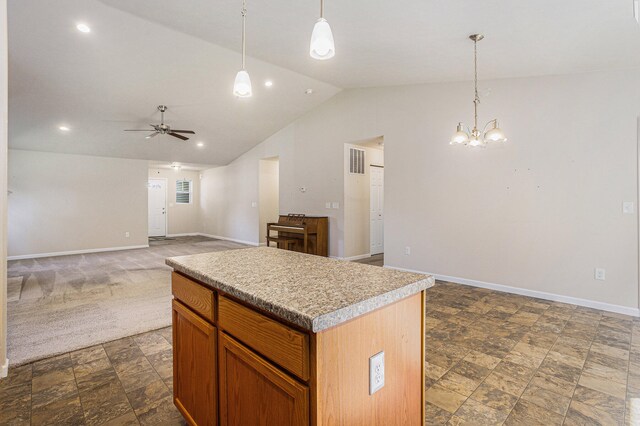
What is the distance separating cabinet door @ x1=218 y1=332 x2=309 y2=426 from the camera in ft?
3.00

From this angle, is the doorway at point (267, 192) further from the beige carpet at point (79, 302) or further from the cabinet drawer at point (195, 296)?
the cabinet drawer at point (195, 296)

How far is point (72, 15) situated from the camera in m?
3.41

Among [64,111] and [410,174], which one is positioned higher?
[64,111]

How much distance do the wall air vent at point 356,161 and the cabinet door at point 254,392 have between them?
5249mm

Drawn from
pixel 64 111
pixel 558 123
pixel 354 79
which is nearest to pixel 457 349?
pixel 558 123

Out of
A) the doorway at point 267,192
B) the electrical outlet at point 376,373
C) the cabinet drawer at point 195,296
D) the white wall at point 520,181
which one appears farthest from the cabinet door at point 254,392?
the doorway at point 267,192

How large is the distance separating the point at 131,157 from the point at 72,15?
494cm

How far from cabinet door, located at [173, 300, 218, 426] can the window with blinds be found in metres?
9.99

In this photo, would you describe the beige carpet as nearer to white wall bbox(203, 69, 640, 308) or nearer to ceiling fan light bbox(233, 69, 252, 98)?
ceiling fan light bbox(233, 69, 252, 98)

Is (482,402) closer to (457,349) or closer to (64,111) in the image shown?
(457,349)

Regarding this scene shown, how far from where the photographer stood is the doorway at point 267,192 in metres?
8.30

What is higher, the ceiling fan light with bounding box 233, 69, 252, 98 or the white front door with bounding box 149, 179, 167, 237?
the ceiling fan light with bounding box 233, 69, 252, 98

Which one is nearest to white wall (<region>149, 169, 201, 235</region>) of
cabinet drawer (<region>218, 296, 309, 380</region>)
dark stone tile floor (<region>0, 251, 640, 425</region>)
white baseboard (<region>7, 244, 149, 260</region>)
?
white baseboard (<region>7, 244, 149, 260</region>)

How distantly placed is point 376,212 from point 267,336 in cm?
612
